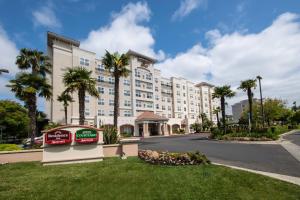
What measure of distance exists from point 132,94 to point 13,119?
27.1 meters

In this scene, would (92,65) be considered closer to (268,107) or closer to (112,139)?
(112,139)

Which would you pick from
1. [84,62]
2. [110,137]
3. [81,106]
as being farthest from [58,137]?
[84,62]

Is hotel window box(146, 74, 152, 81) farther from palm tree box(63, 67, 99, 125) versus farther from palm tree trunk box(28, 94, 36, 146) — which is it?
palm tree trunk box(28, 94, 36, 146)

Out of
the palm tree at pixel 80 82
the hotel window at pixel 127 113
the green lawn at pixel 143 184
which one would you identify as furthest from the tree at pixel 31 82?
the hotel window at pixel 127 113

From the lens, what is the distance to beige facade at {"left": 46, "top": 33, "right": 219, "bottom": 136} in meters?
41.3

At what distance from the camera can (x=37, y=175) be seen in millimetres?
9219

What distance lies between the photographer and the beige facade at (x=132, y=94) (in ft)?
135

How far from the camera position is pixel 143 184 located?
7738 mm

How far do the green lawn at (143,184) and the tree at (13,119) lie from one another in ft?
101

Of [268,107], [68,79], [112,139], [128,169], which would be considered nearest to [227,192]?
[128,169]

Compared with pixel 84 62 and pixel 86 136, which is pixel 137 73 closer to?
pixel 84 62

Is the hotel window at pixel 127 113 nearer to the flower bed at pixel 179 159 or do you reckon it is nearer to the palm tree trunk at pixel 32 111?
the palm tree trunk at pixel 32 111

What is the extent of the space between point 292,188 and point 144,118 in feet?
144

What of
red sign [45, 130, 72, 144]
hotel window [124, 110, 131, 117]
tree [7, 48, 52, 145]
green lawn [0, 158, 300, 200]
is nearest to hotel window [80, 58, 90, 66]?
hotel window [124, 110, 131, 117]
